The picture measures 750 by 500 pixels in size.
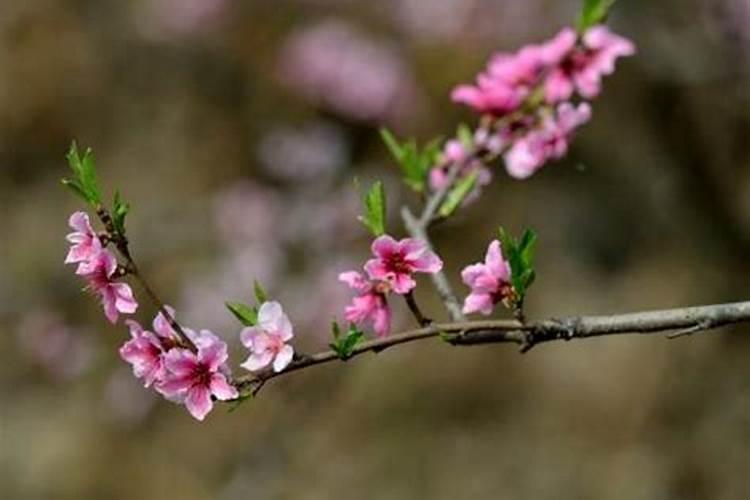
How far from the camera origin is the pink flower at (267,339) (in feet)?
4.76

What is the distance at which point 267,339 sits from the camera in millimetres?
1466

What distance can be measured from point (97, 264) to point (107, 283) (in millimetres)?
29

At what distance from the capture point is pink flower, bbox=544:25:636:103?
83.0 inches

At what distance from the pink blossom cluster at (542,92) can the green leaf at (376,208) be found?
58 cm

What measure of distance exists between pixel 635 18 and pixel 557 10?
3.31 feet

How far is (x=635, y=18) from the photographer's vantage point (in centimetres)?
421

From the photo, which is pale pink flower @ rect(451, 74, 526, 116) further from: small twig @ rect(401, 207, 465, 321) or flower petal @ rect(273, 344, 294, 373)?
flower petal @ rect(273, 344, 294, 373)

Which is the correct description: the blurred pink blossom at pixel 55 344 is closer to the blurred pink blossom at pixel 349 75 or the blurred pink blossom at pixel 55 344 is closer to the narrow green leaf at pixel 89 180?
the blurred pink blossom at pixel 349 75

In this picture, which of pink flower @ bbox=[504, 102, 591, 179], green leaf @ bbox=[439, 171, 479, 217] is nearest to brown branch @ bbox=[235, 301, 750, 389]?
green leaf @ bbox=[439, 171, 479, 217]

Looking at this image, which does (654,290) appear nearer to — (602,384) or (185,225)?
(602,384)

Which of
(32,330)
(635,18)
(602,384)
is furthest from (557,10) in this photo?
(32,330)

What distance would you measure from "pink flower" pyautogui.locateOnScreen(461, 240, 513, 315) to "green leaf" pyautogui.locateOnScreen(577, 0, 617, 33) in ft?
2.01

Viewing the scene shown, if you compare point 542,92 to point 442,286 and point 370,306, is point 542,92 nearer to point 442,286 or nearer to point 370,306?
point 442,286

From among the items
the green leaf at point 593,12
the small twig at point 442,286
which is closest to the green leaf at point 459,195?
the small twig at point 442,286
